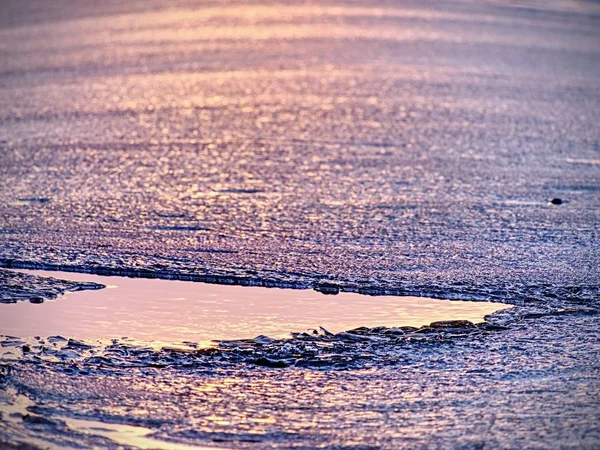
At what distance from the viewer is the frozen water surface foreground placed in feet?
14.7

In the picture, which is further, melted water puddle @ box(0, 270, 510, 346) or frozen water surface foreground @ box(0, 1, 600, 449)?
melted water puddle @ box(0, 270, 510, 346)

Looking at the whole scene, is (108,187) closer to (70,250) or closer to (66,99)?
(70,250)

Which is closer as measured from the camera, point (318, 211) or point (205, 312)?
point (205, 312)

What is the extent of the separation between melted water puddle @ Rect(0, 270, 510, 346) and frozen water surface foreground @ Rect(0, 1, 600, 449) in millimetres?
141

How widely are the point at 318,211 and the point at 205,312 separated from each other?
84.6 inches

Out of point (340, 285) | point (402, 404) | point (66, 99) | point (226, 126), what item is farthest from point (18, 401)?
point (66, 99)

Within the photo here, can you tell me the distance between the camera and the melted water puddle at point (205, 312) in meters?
5.36

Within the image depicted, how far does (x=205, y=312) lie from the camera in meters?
5.64

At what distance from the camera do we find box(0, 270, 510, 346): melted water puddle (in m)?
5.36

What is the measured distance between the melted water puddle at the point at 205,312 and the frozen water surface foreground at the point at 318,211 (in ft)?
0.46

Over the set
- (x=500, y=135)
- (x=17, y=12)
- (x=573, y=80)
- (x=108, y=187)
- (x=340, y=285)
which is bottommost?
(x=340, y=285)

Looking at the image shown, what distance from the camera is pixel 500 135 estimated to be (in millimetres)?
9992

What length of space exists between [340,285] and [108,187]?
271 cm

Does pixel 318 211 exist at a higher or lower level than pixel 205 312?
higher
